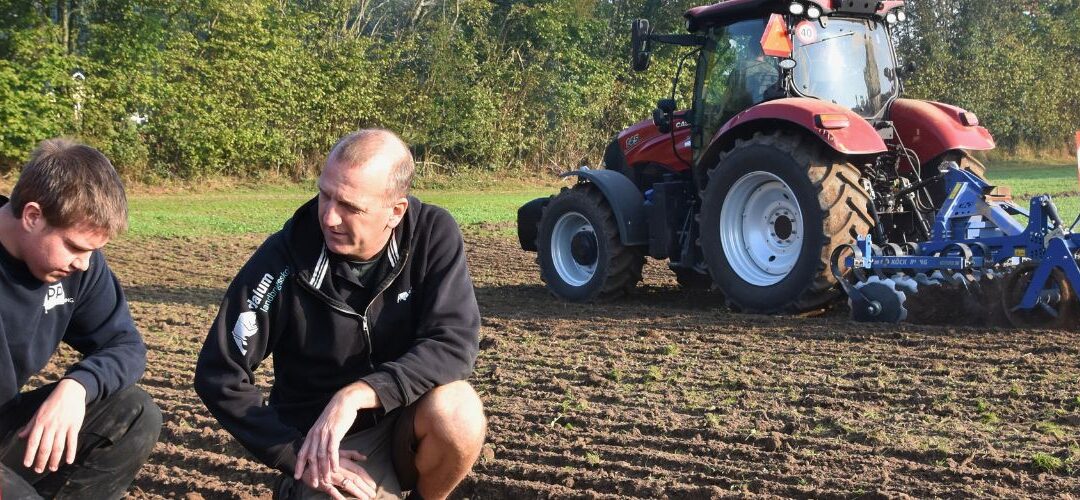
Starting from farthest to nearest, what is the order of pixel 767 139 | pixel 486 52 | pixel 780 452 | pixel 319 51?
pixel 486 52
pixel 319 51
pixel 767 139
pixel 780 452

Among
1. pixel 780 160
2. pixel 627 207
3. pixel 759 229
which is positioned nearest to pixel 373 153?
pixel 780 160

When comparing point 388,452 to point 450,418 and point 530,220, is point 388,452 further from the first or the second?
point 530,220

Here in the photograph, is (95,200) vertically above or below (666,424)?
above

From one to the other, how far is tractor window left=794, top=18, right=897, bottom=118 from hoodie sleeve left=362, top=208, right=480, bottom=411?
15.0 ft

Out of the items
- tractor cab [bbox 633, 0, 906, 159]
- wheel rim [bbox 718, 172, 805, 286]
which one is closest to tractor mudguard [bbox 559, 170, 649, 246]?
tractor cab [bbox 633, 0, 906, 159]

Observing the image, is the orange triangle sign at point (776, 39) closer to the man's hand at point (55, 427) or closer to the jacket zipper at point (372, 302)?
the jacket zipper at point (372, 302)

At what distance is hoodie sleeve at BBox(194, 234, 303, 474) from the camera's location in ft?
9.73

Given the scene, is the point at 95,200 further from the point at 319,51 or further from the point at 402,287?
the point at 319,51

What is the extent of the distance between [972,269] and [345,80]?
53.5 feet

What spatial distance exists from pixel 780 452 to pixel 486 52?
20.5m

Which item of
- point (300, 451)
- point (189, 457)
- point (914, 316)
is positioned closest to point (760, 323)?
point (914, 316)

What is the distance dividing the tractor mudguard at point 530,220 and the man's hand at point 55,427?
636cm

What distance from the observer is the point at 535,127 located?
24031 mm

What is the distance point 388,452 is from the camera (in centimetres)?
323
